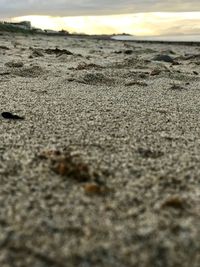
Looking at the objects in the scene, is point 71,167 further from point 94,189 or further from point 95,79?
point 95,79

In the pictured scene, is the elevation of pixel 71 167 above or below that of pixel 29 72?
below

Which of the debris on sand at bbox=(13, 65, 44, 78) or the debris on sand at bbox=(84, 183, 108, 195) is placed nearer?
the debris on sand at bbox=(84, 183, 108, 195)

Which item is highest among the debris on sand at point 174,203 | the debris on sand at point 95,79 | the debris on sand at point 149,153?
the debris on sand at point 95,79

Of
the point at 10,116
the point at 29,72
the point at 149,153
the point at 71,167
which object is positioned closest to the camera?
the point at 71,167

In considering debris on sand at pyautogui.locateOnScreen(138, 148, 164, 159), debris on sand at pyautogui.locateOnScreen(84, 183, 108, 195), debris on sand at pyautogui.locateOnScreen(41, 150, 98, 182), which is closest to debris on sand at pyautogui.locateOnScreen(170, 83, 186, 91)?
debris on sand at pyautogui.locateOnScreen(138, 148, 164, 159)

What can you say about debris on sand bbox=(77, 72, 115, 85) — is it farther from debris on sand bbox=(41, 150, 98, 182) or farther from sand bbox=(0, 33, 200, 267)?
debris on sand bbox=(41, 150, 98, 182)

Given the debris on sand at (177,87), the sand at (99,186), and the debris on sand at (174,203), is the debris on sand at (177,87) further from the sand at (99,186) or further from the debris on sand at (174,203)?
the debris on sand at (174,203)

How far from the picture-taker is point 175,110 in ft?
14.3

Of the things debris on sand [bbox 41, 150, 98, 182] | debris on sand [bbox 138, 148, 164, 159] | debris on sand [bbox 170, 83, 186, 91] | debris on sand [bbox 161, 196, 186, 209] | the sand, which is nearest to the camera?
the sand

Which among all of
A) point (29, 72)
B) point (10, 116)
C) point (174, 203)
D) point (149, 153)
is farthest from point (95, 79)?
point (174, 203)

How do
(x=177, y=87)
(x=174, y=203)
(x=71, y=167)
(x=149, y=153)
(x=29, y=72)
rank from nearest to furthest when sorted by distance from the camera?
(x=174, y=203) < (x=71, y=167) < (x=149, y=153) < (x=177, y=87) < (x=29, y=72)

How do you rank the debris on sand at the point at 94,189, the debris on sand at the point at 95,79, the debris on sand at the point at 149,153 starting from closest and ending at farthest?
the debris on sand at the point at 94,189
the debris on sand at the point at 149,153
the debris on sand at the point at 95,79

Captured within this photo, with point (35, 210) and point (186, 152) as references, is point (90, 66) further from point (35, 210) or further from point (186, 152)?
point (35, 210)

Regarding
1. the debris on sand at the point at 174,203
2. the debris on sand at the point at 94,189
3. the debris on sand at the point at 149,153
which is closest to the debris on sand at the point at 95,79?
the debris on sand at the point at 149,153
